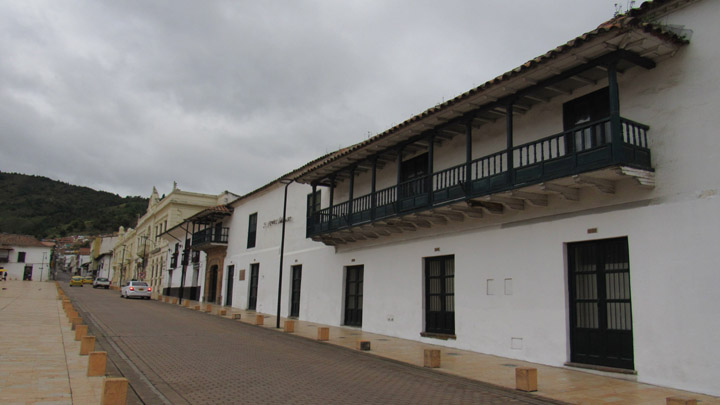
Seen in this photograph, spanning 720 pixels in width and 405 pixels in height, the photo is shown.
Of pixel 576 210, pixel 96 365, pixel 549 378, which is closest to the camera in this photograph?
pixel 96 365

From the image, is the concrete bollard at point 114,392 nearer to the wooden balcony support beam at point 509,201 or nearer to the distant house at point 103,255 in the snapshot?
the wooden balcony support beam at point 509,201

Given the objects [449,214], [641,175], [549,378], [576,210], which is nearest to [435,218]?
[449,214]

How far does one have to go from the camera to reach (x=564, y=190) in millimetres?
10133

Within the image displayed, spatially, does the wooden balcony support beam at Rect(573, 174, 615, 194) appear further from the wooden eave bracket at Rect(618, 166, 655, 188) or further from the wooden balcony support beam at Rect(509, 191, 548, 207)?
the wooden balcony support beam at Rect(509, 191, 548, 207)

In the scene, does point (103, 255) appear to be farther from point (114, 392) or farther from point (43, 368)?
point (114, 392)

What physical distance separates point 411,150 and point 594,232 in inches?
267

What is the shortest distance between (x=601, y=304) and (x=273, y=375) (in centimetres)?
637

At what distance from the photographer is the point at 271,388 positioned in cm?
788

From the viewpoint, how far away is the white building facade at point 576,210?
862 cm

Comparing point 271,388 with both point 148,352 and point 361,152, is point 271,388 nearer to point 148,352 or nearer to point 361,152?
point 148,352

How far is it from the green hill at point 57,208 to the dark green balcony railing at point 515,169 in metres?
84.8

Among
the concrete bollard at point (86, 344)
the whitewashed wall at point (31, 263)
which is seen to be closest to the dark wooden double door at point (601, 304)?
the concrete bollard at point (86, 344)

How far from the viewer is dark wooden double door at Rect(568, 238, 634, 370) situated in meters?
9.48

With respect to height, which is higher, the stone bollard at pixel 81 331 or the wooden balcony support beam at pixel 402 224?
the wooden balcony support beam at pixel 402 224
